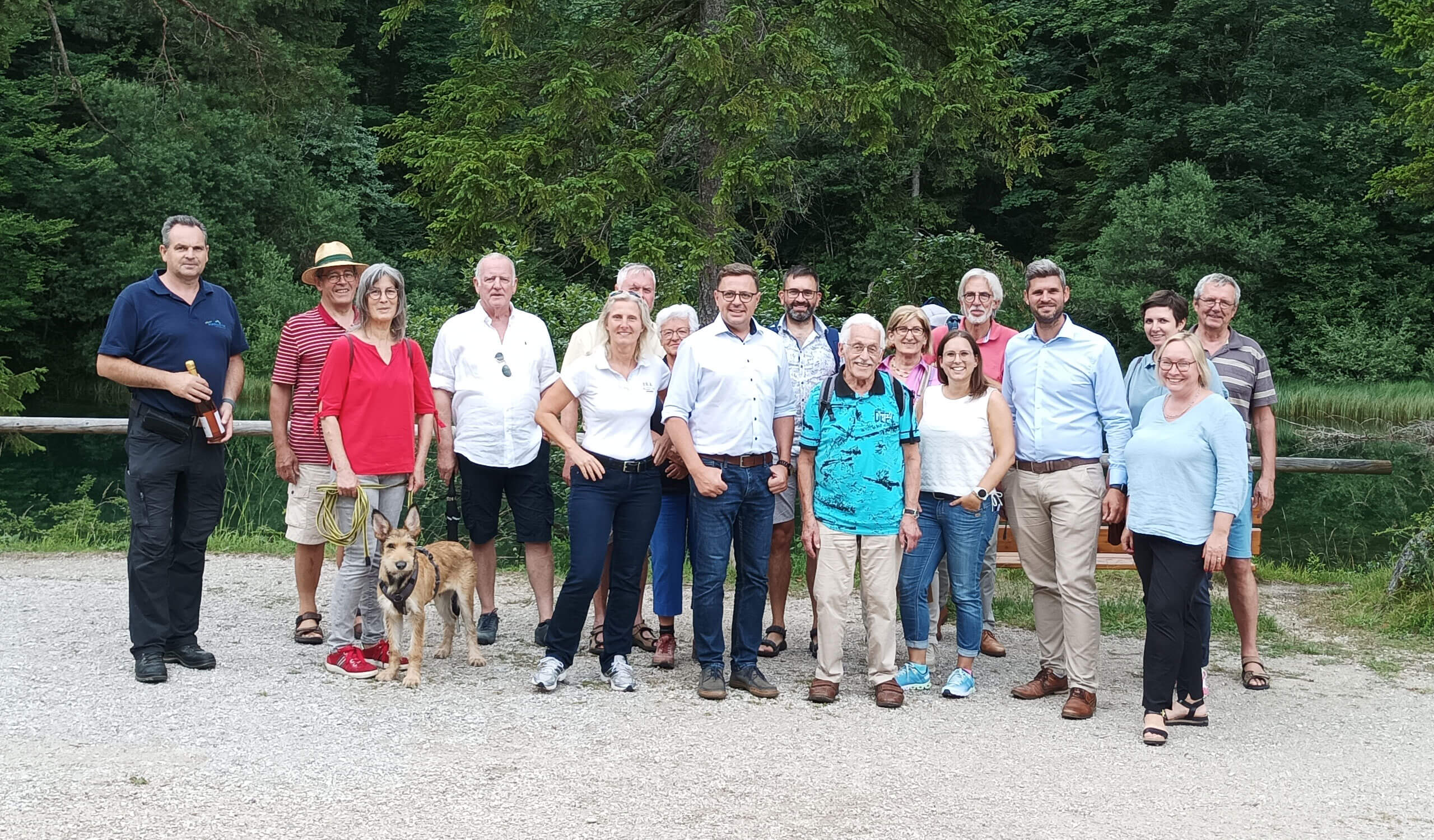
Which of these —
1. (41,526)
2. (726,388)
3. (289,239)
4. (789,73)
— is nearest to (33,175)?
(289,239)

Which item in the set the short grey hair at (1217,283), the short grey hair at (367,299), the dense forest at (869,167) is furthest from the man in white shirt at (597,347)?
the dense forest at (869,167)

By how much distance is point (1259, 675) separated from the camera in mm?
5637

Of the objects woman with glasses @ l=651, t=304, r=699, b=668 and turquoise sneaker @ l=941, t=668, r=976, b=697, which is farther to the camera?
woman with glasses @ l=651, t=304, r=699, b=668

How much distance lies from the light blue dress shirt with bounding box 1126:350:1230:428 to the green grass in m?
18.2

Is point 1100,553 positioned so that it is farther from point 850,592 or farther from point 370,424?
point 370,424

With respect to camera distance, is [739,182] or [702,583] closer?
[702,583]

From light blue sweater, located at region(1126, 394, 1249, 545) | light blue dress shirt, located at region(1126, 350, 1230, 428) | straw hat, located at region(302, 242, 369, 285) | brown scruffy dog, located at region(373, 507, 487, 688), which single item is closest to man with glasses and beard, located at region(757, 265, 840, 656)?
light blue dress shirt, located at region(1126, 350, 1230, 428)

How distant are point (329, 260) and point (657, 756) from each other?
119 inches

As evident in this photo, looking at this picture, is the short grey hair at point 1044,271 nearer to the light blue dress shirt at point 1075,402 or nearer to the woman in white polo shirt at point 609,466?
the light blue dress shirt at point 1075,402

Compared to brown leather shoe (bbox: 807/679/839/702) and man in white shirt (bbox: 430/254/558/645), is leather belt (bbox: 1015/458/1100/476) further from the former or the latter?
man in white shirt (bbox: 430/254/558/645)

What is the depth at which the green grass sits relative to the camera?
22.4 metres

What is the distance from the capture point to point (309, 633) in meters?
6.10

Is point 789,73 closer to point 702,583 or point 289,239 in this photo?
point 702,583

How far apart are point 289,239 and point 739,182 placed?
901 inches
